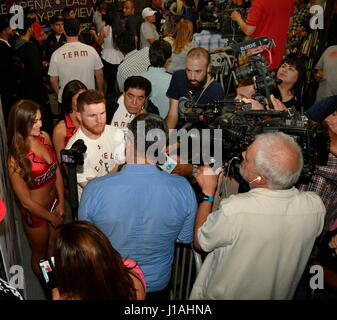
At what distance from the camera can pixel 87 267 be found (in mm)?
1284

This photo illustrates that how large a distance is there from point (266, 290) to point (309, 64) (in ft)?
13.6

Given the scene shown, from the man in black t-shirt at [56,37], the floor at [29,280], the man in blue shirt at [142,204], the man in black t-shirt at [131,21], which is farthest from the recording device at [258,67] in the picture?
the man in black t-shirt at [131,21]

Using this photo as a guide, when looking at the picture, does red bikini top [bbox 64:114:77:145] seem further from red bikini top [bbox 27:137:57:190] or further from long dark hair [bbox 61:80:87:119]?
red bikini top [bbox 27:137:57:190]

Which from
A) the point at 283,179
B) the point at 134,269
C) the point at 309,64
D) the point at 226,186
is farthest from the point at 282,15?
the point at 134,269

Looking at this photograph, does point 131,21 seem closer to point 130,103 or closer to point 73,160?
point 130,103

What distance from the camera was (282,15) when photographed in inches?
149

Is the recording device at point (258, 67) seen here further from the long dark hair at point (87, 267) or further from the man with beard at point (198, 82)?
the long dark hair at point (87, 267)

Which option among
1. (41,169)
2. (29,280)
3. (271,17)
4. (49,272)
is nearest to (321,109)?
(271,17)

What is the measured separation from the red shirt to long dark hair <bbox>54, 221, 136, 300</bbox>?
332 centimetres

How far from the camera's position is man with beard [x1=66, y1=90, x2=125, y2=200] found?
2490 millimetres

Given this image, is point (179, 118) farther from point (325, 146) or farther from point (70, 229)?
point (70, 229)

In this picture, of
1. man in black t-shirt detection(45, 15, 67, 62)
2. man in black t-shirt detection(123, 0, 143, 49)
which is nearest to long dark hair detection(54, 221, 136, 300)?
man in black t-shirt detection(45, 15, 67, 62)

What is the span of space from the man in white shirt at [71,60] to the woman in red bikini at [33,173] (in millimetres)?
1486

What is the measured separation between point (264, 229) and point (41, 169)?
1661mm
